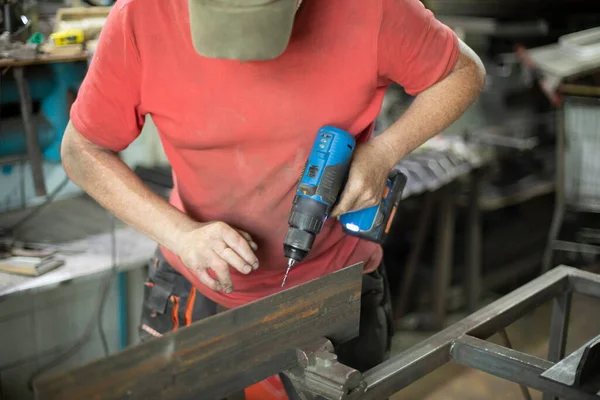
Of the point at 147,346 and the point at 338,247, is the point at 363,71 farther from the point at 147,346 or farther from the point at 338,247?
the point at 147,346

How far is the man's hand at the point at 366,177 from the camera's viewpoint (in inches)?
49.2

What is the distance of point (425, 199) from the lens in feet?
9.11

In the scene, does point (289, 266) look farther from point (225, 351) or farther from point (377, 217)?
point (225, 351)

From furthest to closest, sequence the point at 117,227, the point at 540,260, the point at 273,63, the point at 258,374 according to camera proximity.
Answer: the point at 540,260 → the point at 117,227 → the point at 273,63 → the point at 258,374

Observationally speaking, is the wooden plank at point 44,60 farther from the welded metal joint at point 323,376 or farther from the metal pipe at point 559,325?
the metal pipe at point 559,325

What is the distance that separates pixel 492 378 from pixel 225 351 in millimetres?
1611

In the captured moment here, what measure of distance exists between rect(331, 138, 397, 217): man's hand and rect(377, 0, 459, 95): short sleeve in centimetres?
15

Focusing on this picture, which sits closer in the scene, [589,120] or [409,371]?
[409,371]

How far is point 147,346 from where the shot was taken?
83 cm

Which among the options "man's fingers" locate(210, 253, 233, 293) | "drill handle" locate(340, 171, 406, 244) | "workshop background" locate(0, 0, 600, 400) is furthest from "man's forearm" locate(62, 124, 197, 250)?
"workshop background" locate(0, 0, 600, 400)

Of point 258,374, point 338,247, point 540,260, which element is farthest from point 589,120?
point 258,374

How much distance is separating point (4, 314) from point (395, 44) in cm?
146

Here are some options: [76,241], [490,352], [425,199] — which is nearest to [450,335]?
[490,352]

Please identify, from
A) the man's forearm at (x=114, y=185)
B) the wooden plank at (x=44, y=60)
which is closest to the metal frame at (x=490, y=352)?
the man's forearm at (x=114, y=185)
